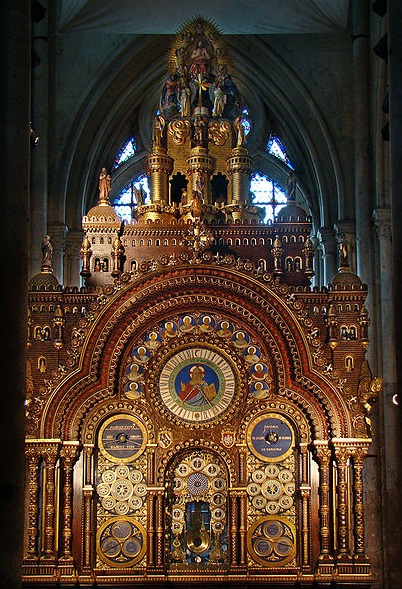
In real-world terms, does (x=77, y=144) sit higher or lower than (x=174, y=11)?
lower

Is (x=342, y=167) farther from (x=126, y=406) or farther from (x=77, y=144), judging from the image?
(x=126, y=406)

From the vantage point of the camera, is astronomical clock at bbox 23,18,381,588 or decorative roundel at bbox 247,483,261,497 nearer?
astronomical clock at bbox 23,18,381,588

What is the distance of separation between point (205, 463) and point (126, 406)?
1512mm

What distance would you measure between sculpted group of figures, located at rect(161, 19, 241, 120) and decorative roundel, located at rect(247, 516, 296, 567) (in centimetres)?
768

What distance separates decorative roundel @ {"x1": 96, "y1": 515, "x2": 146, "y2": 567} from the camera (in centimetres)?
1802

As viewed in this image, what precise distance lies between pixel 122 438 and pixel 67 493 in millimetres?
1190

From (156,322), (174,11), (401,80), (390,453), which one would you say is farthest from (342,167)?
(401,80)

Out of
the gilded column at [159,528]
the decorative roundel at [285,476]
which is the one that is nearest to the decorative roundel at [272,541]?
the decorative roundel at [285,476]

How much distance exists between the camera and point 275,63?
97.0ft

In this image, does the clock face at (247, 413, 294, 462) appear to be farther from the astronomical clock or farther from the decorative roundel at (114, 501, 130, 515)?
the decorative roundel at (114, 501, 130, 515)

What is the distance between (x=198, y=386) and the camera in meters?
18.6

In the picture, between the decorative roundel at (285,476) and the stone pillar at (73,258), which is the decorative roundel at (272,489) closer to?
the decorative roundel at (285,476)

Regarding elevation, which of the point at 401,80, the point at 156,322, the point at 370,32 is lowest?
the point at 156,322

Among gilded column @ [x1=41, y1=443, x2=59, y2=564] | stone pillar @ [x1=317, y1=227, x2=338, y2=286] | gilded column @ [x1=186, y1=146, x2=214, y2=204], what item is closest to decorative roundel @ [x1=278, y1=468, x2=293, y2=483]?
gilded column @ [x1=41, y1=443, x2=59, y2=564]
